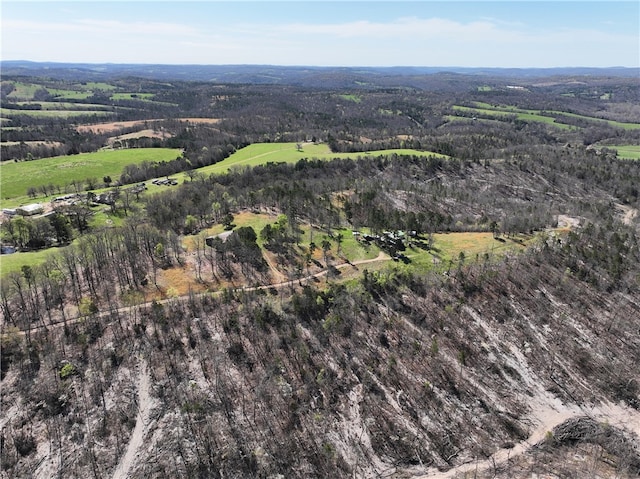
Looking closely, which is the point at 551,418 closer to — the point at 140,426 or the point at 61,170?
the point at 140,426

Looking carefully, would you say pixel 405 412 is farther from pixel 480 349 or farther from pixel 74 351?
pixel 74 351

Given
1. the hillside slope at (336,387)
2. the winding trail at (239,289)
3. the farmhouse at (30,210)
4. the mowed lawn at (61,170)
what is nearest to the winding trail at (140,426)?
the hillside slope at (336,387)

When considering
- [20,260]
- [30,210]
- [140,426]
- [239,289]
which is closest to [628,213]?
[239,289]

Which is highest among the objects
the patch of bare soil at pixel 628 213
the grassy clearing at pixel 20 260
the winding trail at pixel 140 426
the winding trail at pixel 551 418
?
the grassy clearing at pixel 20 260

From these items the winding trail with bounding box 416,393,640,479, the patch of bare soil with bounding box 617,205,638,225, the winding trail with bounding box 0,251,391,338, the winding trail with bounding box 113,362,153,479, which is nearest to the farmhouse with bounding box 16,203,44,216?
the winding trail with bounding box 0,251,391,338

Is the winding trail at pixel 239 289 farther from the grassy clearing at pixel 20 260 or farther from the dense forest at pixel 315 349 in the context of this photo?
the grassy clearing at pixel 20 260

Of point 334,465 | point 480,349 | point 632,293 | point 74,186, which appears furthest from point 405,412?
point 74,186

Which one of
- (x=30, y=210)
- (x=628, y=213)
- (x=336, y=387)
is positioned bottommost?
(x=336, y=387)
